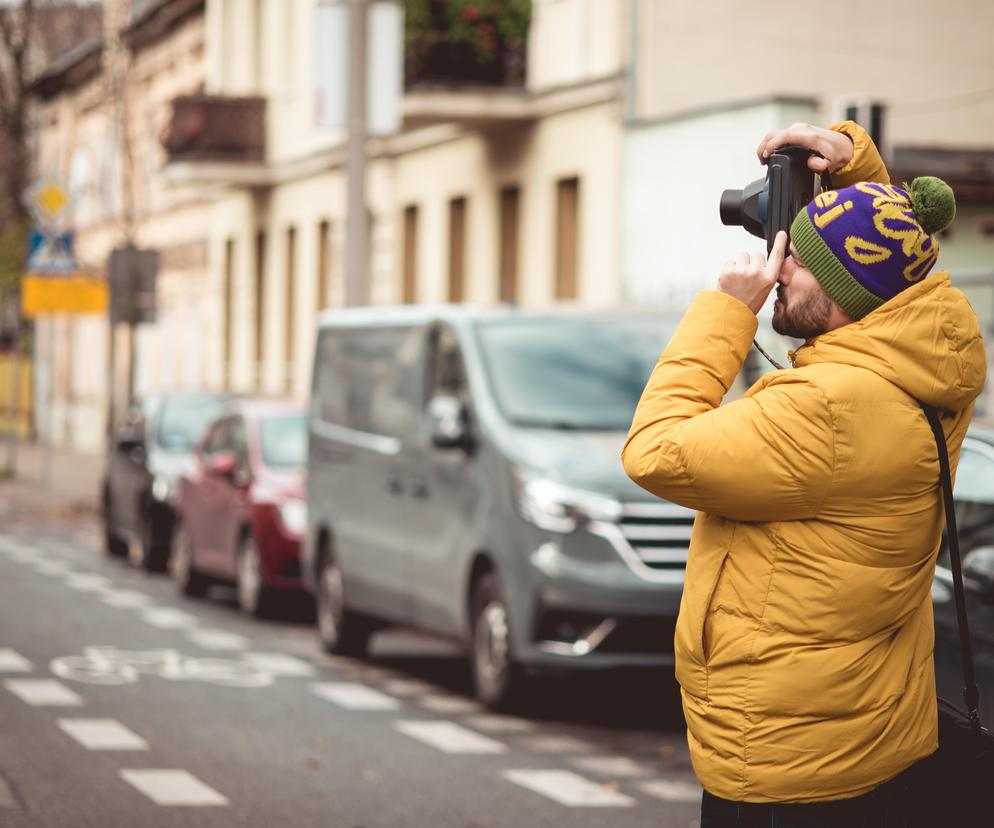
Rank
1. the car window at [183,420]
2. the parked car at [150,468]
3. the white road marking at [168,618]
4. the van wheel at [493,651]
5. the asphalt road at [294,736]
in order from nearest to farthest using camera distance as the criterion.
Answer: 1. the asphalt road at [294,736]
2. the van wheel at [493,651]
3. the white road marking at [168,618]
4. the parked car at [150,468]
5. the car window at [183,420]

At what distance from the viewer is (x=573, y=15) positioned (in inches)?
1049

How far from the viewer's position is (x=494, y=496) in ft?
37.0

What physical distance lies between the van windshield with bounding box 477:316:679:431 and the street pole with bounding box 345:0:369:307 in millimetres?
7518

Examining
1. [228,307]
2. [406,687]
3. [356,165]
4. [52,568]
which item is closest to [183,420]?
[52,568]

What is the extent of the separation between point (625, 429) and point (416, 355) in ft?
4.77

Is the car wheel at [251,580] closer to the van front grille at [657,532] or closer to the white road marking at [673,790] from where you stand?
the van front grille at [657,532]

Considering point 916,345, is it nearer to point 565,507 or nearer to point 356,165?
point 565,507

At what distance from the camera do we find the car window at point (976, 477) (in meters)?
7.45

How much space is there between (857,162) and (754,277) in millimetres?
462

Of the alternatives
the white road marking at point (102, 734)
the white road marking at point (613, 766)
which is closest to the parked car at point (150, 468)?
the white road marking at point (102, 734)

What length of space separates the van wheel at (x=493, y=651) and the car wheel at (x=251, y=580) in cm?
473

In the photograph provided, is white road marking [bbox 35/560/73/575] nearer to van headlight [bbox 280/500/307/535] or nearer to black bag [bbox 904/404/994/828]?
van headlight [bbox 280/500/307/535]

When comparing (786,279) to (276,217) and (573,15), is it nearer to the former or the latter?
(573,15)

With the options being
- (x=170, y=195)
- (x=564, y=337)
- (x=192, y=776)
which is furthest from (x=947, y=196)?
(x=170, y=195)
